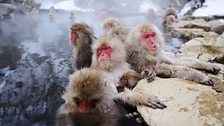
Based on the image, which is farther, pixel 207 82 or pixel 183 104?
pixel 207 82

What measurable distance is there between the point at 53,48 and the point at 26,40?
72.4 inches

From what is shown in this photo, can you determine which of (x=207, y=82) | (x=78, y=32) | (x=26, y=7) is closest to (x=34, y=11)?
(x=26, y=7)

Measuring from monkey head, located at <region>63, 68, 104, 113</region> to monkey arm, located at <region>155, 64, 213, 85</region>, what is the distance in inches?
39.3

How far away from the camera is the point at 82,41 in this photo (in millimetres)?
4492

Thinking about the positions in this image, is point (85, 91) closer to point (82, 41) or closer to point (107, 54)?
point (107, 54)

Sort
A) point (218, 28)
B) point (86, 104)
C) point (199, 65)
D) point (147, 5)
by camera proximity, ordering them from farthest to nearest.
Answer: point (147, 5) → point (218, 28) → point (199, 65) → point (86, 104)

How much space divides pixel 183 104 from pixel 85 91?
96 centimetres

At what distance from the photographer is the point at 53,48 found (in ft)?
23.6

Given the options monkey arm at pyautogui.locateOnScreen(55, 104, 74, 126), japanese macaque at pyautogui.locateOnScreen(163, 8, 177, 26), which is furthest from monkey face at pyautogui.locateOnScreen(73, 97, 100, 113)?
japanese macaque at pyautogui.locateOnScreen(163, 8, 177, 26)

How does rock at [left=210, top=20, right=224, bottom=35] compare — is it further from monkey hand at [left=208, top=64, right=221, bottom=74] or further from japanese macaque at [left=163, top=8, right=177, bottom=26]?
monkey hand at [left=208, top=64, right=221, bottom=74]

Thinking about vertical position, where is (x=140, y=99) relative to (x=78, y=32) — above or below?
below

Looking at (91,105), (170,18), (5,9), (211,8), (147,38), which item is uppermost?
(211,8)

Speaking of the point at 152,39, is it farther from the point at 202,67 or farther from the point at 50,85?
the point at 50,85

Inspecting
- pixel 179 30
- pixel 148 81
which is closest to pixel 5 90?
pixel 148 81
